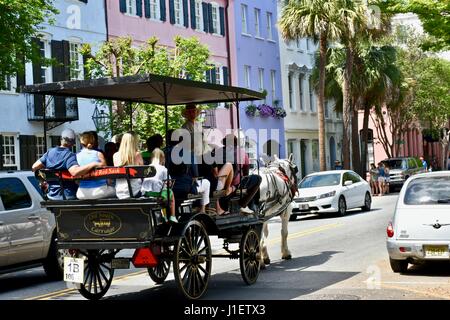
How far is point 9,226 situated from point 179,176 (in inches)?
126

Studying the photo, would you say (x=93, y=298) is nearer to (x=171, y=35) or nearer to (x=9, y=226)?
(x=9, y=226)

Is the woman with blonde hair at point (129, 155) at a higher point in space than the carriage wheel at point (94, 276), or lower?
higher

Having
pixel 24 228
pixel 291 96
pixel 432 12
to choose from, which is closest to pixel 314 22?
pixel 291 96

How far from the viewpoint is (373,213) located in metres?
27.1

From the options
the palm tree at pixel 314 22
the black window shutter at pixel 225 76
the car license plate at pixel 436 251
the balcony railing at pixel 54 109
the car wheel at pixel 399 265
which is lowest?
the car wheel at pixel 399 265

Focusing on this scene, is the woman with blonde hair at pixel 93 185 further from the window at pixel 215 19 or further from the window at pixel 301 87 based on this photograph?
the window at pixel 301 87

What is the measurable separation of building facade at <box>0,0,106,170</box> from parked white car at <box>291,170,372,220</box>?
347 inches

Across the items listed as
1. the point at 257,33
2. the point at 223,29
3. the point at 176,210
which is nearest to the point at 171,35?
the point at 223,29

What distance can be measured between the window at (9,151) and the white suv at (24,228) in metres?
16.4

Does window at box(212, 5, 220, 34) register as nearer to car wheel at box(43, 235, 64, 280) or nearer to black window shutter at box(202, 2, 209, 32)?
black window shutter at box(202, 2, 209, 32)

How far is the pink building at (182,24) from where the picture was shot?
3659cm

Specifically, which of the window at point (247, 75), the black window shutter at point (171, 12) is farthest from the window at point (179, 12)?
the window at point (247, 75)

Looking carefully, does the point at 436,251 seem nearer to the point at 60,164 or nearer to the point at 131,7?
the point at 60,164

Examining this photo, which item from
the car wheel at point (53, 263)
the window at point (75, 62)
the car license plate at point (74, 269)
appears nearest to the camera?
the car license plate at point (74, 269)
